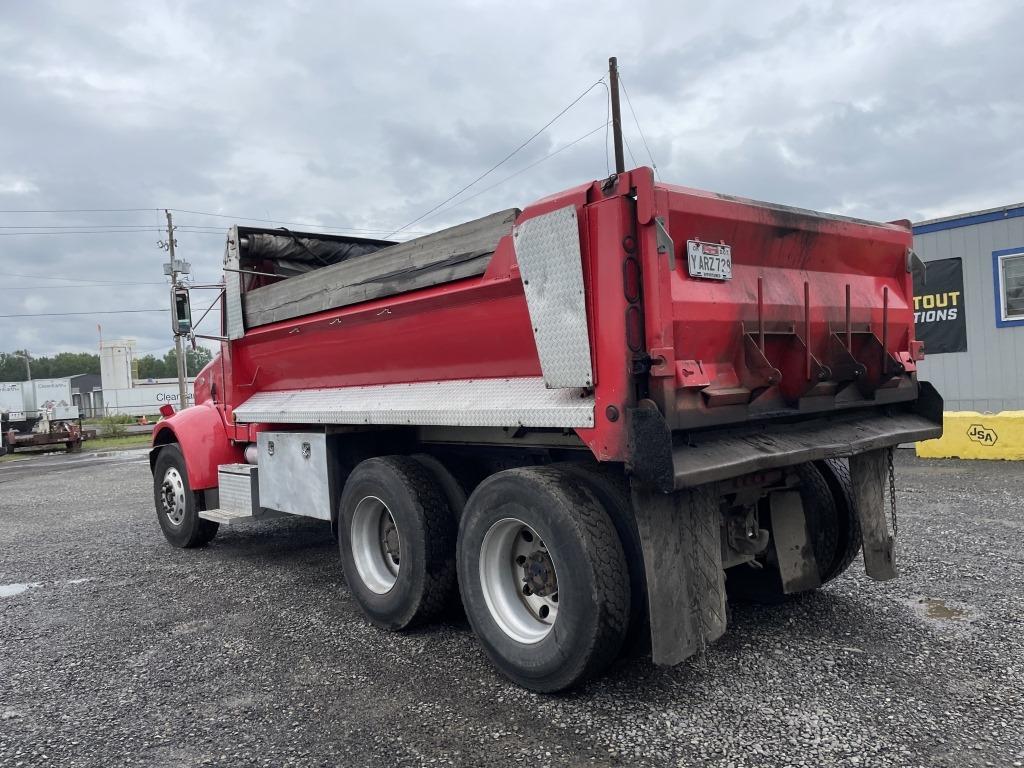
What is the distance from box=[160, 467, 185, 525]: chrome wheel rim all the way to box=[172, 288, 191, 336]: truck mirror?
1511mm

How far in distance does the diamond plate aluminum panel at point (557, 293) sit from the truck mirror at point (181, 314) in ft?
13.3

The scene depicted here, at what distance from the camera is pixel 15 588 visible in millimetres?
6199

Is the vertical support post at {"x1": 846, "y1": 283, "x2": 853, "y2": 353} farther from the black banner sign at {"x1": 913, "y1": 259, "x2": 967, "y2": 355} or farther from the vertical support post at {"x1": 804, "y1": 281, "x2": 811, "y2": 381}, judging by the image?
the black banner sign at {"x1": 913, "y1": 259, "x2": 967, "y2": 355}

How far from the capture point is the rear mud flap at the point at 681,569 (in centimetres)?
323

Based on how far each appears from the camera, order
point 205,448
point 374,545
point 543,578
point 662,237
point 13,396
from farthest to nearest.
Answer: point 13,396 < point 205,448 < point 374,545 < point 543,578 < point 662,237

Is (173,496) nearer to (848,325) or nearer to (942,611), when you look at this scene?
(848,325)

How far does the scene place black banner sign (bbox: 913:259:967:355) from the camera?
38.0 feet

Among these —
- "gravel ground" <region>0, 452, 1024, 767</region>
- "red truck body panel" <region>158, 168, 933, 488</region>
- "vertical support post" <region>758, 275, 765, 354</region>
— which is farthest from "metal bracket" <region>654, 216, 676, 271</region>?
"gravel ground" <region>0, 452, 1024, 767</region>

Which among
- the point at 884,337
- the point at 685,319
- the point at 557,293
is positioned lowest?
the point at 884,337

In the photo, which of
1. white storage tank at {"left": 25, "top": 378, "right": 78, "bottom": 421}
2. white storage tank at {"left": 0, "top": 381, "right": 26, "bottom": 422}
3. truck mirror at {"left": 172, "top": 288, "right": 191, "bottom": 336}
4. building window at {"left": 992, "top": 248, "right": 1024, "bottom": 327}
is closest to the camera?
truck mirror at {"left": 172, "top": 288, "right": 191, "bottom": 336}

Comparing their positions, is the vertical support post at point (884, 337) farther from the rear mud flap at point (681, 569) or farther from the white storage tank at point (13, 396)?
the white storage tank at point (13, 396)

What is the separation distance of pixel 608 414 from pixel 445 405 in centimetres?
125

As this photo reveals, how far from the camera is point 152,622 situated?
5027mm

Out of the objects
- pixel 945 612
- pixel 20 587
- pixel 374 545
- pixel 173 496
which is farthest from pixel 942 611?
pixel 20 587
